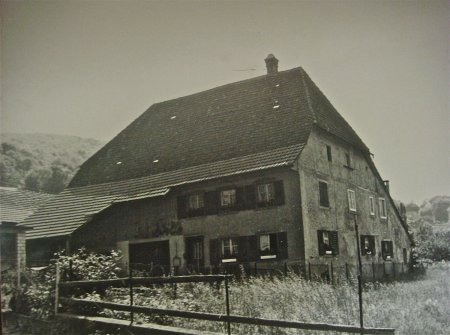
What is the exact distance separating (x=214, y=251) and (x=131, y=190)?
4.72m

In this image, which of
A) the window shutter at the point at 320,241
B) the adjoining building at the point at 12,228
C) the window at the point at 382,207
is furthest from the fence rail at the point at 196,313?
the window at the point at 382,207

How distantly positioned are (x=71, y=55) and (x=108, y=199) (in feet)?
38.6

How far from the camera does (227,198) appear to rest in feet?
62.7

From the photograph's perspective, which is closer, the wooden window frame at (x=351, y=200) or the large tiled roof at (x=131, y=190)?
the large tiled roof at (x=131, y=190)

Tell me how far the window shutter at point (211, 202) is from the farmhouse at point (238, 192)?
0.04m

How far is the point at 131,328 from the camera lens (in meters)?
8.36

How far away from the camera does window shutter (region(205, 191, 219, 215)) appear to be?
19.2 m

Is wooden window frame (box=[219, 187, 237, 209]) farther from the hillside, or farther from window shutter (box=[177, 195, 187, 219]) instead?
the hillside

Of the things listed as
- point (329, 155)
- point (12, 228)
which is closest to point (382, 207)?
point (329, 155)

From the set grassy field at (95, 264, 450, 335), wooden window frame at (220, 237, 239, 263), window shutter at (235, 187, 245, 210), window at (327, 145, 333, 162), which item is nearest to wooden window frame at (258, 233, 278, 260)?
wooden window frame at (220, 237, 239, 263)

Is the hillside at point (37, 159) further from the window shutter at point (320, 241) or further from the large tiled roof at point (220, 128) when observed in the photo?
the window shutter at point (320, 241)

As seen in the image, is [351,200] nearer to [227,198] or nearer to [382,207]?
[382,207]

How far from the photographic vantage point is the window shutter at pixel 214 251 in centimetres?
1869

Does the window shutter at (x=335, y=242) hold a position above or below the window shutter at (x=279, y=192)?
below
